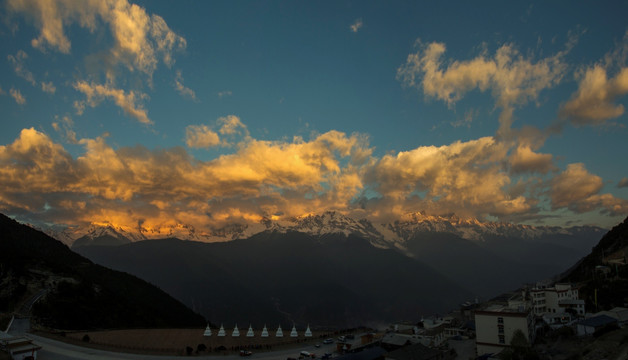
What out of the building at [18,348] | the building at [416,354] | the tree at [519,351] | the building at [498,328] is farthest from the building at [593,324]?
the building at [18,348]

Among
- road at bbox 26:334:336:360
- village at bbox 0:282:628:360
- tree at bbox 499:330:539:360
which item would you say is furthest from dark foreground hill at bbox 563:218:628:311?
road at bbox 26:334:336:360

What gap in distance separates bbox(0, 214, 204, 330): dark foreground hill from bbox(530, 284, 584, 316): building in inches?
4186

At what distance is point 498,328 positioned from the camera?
61.5 meters

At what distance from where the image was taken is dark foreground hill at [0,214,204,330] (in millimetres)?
100250

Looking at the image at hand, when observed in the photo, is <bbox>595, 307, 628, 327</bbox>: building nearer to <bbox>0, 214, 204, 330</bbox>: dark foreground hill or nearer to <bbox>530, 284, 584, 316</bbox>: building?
<bbox>530, 284, 584, 316</bbox>: building

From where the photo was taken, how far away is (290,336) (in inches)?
3086

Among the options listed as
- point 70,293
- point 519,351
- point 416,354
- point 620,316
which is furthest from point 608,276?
point 70,293

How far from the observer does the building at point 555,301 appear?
8400cm

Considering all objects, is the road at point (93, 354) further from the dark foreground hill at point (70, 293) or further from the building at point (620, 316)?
the building at point (620, 316)

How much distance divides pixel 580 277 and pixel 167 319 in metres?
141

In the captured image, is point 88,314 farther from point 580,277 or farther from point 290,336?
point 580,277

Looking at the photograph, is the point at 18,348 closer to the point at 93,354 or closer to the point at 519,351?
the point at 93,354

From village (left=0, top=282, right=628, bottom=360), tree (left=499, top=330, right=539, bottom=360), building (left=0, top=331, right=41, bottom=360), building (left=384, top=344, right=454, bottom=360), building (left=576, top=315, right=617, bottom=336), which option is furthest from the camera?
building (left=576, top=315, right=617, bottom=336)

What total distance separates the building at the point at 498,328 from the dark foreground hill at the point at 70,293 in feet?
302
